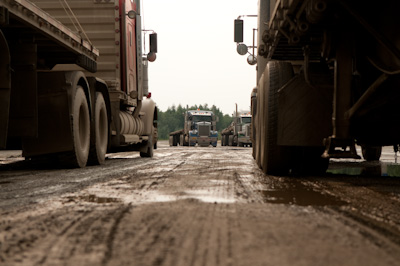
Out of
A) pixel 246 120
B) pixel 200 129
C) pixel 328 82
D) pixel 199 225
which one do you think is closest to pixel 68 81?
pixel 328 82

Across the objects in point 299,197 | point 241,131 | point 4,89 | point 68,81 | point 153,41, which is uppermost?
point 153,41

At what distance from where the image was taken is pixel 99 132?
9.02 meters

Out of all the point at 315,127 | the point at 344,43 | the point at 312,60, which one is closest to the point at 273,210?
the point at 344,43

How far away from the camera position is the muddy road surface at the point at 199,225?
6.84ft

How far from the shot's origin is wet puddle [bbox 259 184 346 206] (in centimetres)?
366

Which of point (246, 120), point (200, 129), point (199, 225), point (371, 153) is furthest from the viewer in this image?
point (200, 129)

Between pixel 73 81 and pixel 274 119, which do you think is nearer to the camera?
pixel 274 119

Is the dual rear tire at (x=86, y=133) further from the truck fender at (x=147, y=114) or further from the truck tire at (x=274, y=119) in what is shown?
the truck fender at (x=147, y=114)

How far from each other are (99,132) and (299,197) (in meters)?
5.64

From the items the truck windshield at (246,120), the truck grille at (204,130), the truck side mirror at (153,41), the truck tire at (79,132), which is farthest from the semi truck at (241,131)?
the truck tire at (79,132)

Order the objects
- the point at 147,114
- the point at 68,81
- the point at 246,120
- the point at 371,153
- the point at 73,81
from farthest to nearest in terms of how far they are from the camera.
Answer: the point at 246,120, the point at 147,114, the point at 371,153, the point at 73,81, the point at 68,81

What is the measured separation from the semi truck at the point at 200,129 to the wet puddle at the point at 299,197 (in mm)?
29862

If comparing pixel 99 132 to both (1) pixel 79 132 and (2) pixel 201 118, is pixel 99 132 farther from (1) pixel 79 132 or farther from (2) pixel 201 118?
(2) pixel 201 118

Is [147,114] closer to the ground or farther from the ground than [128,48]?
closer to the ground
